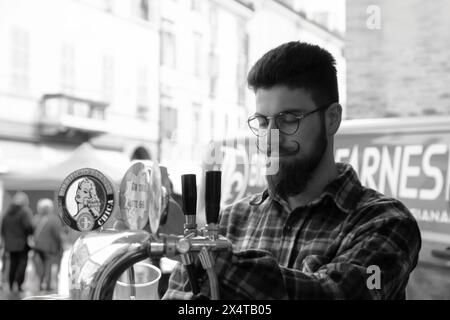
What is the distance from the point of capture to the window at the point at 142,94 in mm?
6073

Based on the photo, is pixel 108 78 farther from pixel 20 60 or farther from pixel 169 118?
pixel 169 118

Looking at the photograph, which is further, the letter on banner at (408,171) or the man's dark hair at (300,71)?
the letter on banner at (408,171)

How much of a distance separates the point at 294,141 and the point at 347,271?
239 mm

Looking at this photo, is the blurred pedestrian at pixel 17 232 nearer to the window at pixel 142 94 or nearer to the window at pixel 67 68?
the window at pixel 142 94

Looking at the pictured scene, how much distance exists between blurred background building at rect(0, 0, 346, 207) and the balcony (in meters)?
0.01

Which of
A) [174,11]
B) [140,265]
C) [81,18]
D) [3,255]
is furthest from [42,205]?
[140,265]

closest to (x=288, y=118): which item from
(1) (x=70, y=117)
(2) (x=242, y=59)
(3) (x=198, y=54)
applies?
(2) (x=242, y=59)

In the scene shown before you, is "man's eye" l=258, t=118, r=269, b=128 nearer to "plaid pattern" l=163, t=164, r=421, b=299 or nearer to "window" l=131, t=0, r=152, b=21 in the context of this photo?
"plaid pattern" l=163, t=164, r=421, b=299

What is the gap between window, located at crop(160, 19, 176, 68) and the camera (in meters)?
4.43

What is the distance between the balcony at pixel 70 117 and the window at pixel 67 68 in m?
0.10

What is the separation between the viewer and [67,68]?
6492 millimetres

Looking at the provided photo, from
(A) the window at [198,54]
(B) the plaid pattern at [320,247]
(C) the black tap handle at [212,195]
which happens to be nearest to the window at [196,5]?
(A) the window at [198,54]

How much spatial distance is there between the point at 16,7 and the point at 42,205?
7.62ft

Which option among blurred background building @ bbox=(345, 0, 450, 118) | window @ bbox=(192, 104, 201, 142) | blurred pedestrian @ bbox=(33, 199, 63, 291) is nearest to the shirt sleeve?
blurred background building @ bbox=(345, 0, 450, 118)
